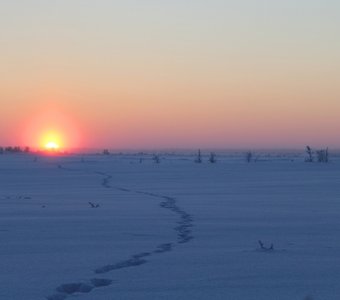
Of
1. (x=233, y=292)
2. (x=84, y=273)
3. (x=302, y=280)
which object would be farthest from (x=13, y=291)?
(x=302, y=280)

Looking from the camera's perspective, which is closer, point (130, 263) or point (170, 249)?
point (130, 263)

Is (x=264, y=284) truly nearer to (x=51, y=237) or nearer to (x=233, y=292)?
(x=233, y=292)

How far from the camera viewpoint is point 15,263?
5.40 meters

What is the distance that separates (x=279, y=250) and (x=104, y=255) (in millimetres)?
1336

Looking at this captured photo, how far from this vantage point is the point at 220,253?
5.82 meters

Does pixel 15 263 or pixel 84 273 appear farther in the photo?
pixel 15 263

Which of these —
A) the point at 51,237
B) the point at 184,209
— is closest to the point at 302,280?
the point at 51,237

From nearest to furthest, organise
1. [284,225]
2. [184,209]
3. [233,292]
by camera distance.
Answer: [233,292] < [284,225] < [184,209]

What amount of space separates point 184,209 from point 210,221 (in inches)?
67.7

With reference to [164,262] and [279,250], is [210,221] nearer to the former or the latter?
[279,250]

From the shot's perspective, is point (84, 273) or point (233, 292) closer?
point (233, 292)

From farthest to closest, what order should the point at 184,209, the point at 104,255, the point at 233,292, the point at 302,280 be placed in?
the point at 184,209
the point at 104,255
the point at 302,280
the point at 233,292

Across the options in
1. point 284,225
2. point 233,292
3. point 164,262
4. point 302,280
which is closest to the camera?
point 233,292

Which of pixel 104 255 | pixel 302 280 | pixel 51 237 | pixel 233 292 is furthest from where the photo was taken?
pixel 51 237
